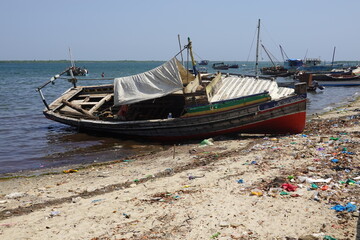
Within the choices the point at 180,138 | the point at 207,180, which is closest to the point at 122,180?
the point at 207,180

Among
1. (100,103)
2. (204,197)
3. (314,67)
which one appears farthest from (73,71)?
(204,197)

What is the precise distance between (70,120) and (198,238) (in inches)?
485

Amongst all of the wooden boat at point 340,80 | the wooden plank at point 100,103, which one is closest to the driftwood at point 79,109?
the wooden plank at point 100,103

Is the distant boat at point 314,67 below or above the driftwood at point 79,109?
below

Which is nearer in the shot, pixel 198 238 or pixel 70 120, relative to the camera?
pixel 198 238

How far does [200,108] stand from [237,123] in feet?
5.16

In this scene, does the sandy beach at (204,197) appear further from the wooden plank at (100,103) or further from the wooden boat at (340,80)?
the wooden boat at (340,80)

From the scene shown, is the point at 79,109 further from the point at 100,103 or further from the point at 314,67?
the point at 314,67

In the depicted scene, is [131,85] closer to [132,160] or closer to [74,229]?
[132,160]

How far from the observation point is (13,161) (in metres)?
Answer: 12.9

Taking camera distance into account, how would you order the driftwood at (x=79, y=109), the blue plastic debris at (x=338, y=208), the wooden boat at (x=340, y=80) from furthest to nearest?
the wooden boat at (x=340, y=80) → the driftwood at (x=79, y=109) → the blue plastic debris at (x=338, y=208)

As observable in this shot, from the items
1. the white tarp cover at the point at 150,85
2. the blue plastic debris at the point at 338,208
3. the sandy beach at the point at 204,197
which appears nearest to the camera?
the sandy beach at the point at 204,197

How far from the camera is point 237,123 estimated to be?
1333cm

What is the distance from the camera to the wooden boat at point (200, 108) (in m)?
13.0
